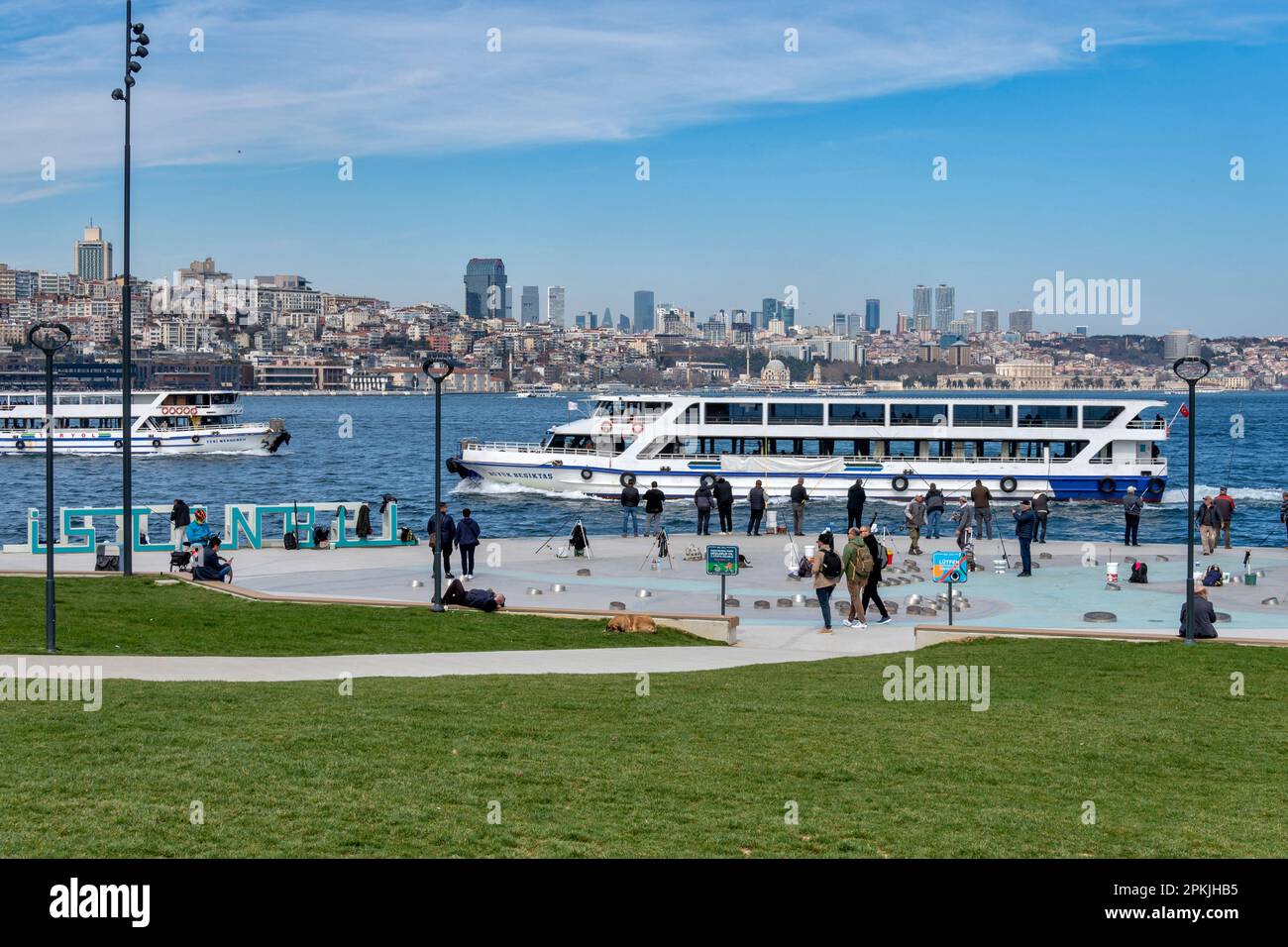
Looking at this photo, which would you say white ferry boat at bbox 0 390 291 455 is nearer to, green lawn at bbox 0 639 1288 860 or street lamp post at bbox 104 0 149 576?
street lamp post at bbox 104 0 149 576

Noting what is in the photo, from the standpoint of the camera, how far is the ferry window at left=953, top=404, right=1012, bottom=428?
5675 cm

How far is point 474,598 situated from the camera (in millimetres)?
21547

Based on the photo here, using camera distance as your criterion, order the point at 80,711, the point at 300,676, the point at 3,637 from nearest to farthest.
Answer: the point at 80,711 < the point at 300,676 < the point at 3,637

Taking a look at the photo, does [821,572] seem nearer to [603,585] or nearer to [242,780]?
[603,585]

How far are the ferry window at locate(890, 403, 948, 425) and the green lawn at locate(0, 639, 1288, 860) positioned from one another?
42.4 m

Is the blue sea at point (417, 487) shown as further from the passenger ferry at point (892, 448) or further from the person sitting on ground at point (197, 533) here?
the person sitting on ground at point (197, 533)

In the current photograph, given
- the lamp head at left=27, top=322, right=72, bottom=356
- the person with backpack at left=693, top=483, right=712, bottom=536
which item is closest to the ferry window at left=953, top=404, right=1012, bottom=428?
the person with backpack at left=693, top=483, right=712, bottom=536

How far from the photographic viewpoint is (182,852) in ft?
26.5

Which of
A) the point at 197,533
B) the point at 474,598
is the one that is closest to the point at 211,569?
the point at 197,533

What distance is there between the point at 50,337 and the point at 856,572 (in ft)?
36.7

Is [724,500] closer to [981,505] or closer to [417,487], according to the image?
[981,505]

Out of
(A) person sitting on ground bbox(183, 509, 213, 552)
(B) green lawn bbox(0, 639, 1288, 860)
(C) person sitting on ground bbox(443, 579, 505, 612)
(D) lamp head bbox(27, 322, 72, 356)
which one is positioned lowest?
(C) person sitting on ground bbox(443, 579, 505, 612)
